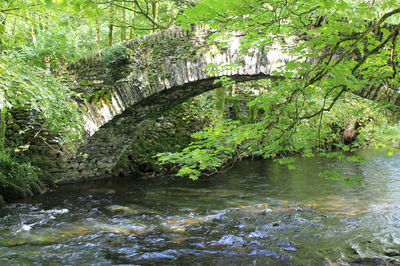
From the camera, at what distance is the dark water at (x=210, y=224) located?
3.53 meters

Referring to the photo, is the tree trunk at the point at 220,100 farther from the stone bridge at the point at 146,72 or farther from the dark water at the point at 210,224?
the dark water at the point at 210,224

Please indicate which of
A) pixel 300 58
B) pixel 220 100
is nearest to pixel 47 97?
pixel 300 58

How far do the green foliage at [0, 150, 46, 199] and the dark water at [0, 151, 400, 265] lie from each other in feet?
1.07

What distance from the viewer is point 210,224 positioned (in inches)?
188

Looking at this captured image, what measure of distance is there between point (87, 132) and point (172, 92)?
2.10 meters

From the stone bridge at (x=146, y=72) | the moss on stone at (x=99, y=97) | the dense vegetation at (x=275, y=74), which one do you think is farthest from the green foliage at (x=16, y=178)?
the moss on stone at (x=99, y=97)

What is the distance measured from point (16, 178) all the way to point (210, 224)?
4.23 meters

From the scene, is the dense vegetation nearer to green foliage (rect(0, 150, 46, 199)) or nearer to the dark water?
green foliage (rect(0, 150, 46, 199))

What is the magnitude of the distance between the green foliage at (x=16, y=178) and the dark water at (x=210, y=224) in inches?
12.8

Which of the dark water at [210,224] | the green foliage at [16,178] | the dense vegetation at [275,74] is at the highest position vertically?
the dense vegetation at [275,74]

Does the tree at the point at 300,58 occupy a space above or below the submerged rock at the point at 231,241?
above

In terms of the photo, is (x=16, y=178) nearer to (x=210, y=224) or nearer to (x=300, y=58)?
(x=210, y=224)

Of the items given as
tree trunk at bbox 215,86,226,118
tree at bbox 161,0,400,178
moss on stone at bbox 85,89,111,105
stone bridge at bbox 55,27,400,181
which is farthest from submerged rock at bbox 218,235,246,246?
tree trunk at bbox 215,86,226,118

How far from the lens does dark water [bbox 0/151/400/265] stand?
11.6 feet
